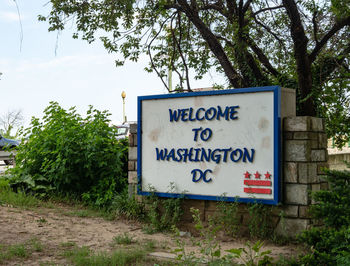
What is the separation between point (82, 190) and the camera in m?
9.20

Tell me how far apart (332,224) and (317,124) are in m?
2.32

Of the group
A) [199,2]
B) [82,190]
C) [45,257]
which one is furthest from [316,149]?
[199,2]

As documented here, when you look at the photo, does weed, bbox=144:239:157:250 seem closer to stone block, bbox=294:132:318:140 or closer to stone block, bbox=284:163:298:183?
stone block, bbox=284:163:298:183

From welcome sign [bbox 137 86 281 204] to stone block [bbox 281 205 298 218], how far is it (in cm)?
21

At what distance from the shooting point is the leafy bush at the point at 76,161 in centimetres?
888

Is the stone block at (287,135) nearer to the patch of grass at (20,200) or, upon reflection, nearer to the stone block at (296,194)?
the stone block at (296,194)

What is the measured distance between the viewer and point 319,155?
6504 mm

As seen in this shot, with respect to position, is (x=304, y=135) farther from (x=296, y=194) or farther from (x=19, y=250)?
(x=19, y=250)

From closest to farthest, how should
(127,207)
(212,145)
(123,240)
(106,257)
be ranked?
(106,257) → (123,240) → (212,145) → (127,207)

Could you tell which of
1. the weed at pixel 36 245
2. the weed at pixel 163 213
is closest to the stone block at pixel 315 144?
the weed at pixel 163 213

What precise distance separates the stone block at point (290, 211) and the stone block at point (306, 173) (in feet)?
1.18

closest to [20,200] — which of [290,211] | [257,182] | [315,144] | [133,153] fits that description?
[133,153]

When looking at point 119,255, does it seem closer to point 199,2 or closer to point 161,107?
point 161,107

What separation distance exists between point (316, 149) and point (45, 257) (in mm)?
3799
